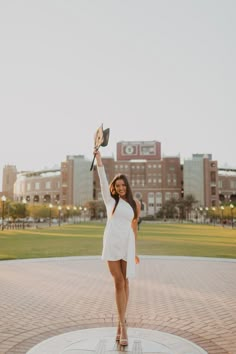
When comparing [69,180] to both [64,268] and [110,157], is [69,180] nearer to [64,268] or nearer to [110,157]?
[110,157]

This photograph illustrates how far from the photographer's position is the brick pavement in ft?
19.2

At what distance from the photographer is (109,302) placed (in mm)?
7953

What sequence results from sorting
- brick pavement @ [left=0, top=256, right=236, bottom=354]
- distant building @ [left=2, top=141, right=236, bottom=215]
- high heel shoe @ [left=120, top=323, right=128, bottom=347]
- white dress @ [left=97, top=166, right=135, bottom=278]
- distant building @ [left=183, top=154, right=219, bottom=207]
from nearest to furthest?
1. high heel shoe @ [left=120, top=323, right=128, bottom=347]
2. white dress @ [left=97, top=166, right=135, bottom=278]
3. brick pavement @ [left=0, top=256, right=236, bottom=354]
4. distant building @ [left=183, top=154, right=219, bottom=207]
5. distant building @ [left=2, top=141, right=236, bottom=215]

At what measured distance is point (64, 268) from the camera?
43.4 ft

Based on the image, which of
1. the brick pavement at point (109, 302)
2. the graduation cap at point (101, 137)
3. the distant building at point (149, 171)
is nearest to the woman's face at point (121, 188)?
the graduation cap at point (101, 137)

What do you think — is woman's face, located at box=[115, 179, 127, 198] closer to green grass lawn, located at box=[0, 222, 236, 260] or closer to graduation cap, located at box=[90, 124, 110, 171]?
graduation cap, located at box=[90, 124, 110, 171]

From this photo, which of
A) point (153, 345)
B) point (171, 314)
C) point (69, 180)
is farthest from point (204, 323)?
point (69, 180)

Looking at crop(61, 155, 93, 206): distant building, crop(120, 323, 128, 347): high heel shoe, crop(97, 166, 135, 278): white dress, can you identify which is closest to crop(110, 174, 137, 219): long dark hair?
crop(97, 166, 135, 278): white dress

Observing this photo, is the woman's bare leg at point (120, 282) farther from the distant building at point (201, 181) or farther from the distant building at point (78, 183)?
the distant building at point (78, 183)

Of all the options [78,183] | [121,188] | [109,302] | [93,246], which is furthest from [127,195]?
[78,183]

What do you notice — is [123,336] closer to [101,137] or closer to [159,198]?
[101,137]

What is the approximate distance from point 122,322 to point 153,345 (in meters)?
0.49

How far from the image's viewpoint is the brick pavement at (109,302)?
19.2 ft

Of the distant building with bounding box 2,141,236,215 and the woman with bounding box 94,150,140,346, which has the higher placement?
the distant building with bounding box 2,141,236,215
